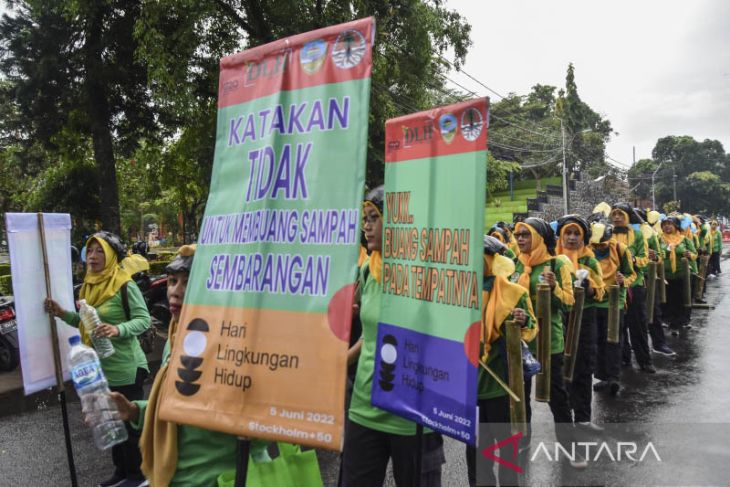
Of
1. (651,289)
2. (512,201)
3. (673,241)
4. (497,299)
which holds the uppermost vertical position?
(512,201)

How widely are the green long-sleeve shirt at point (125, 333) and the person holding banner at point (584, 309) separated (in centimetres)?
353

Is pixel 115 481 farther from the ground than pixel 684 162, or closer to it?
closer to it

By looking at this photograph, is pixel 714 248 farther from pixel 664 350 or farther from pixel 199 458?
pixel 199 458

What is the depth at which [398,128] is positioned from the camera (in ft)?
7.51

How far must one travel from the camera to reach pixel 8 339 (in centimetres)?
708

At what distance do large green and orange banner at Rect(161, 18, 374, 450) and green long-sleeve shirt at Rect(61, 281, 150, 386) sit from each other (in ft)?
7.18

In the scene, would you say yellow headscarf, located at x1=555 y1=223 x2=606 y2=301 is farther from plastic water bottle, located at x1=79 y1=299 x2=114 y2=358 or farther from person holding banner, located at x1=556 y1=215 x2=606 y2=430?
plastic water bottle, located at x1=79 y1=299 x2=114 y2=358

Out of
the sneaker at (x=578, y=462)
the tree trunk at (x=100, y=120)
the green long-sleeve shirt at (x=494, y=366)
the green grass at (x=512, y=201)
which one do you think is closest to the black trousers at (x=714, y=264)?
the green grass at (x=512, y=201)

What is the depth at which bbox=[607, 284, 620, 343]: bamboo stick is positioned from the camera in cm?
563

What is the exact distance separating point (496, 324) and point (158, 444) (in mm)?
2042

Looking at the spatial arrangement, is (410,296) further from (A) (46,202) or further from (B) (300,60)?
(A) (46,202)

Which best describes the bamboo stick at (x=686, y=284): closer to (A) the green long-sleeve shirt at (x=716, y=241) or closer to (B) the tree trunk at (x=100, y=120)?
(A) the green long-sleeve shirt at (x=716, y=241)

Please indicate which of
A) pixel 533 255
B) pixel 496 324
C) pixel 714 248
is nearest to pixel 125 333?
pixel 496 324

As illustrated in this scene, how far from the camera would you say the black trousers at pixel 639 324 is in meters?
7.27
